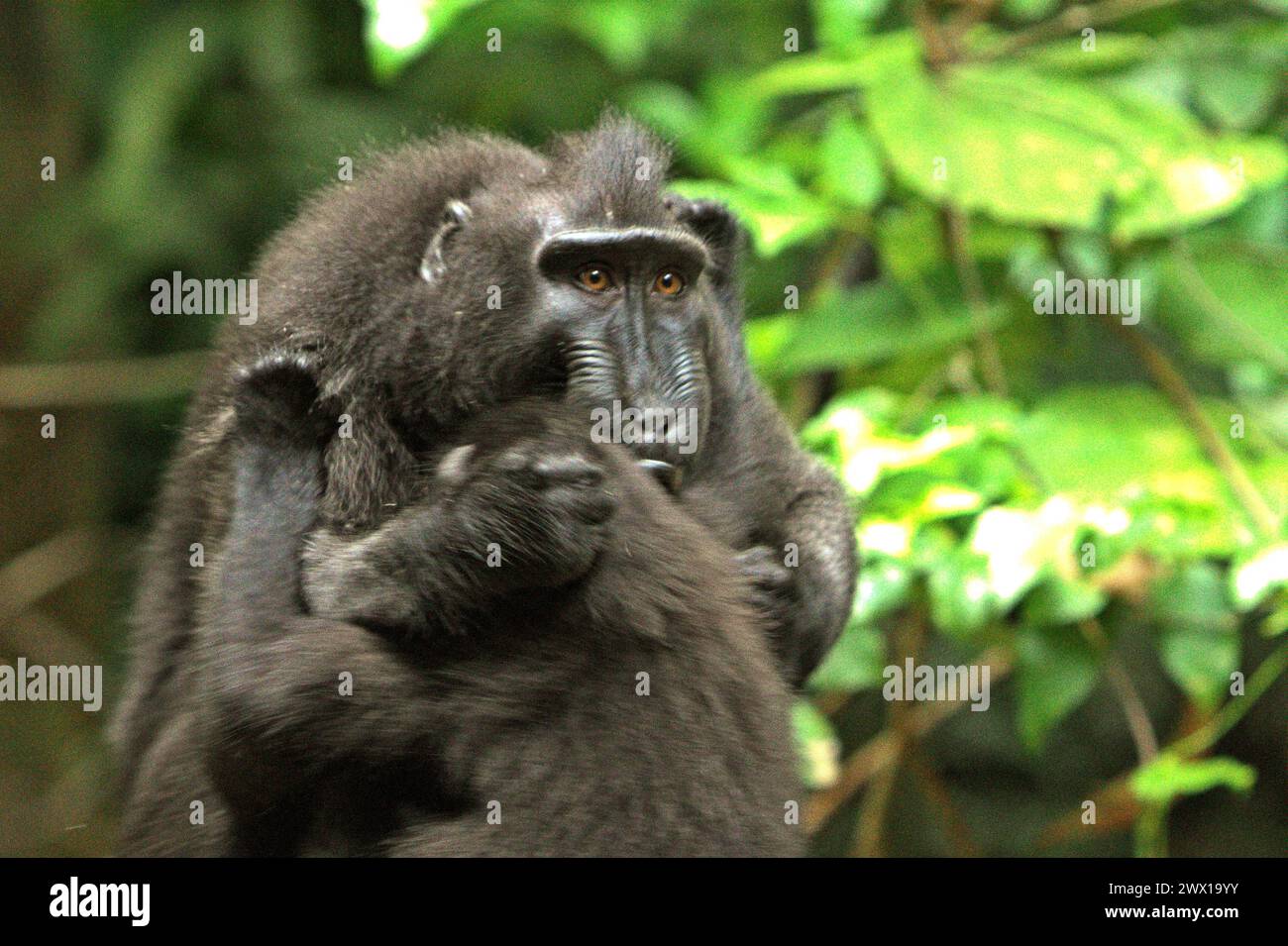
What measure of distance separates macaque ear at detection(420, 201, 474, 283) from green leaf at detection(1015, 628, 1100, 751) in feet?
8.29

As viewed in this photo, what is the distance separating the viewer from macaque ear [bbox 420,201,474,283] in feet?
12.5

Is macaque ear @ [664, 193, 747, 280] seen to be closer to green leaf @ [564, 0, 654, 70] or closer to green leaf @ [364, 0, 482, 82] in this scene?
green leaf @ [364, 0, 482, 82]

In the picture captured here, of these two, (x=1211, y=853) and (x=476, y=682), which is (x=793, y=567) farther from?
(x=1211, y=853)

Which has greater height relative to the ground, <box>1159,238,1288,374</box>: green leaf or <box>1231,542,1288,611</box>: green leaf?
<box>1159,238,1288,374</box>: green leaf

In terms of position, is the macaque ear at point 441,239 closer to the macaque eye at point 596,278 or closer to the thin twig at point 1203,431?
the macaque eye at point 596,278

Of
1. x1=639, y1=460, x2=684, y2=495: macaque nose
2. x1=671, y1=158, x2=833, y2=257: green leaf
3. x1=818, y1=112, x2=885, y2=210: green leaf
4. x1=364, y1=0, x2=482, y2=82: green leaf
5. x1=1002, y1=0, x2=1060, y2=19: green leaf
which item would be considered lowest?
x1=639, y1=460, x2=684, y2=495: macaque nose

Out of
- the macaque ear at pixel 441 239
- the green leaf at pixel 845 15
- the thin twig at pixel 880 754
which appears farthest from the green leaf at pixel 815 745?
the green leaf at pixel 845 15

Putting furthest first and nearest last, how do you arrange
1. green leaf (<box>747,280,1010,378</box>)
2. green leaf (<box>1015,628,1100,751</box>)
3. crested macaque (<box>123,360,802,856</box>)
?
green leaf (<box>747,280,1010,378</box>), green leaf (<box>1015,628,1100,751</box>), crested macaque (<box>123,360,802,856</box>)

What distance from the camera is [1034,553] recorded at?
4422 mm

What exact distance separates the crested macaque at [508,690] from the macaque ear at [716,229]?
1.13 metres

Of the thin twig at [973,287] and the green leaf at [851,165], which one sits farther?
the thin twig at [973,287]

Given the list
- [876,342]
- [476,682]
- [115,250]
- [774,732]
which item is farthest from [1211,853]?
[115,250]

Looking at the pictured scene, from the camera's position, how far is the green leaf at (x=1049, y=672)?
5.25 metres

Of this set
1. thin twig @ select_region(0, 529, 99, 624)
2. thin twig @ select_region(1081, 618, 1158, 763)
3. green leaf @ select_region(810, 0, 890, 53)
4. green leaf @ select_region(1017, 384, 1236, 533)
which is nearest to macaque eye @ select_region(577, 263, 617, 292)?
green leaf @ select_region(1017, 384, 1236, 533)
